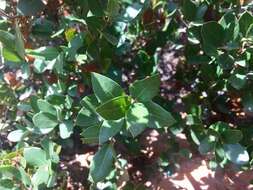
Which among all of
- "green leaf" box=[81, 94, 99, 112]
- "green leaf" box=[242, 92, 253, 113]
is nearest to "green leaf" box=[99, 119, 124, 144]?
"green leaf" box=[81, 94, 99, 112]

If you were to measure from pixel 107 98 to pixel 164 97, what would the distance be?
2.22ft

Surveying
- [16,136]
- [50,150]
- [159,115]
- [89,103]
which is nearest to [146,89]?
[159,115]

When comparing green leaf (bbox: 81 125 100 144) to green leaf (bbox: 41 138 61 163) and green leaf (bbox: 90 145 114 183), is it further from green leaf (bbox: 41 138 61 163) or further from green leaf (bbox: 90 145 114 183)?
green leaf (bbox: 41 138 61 163)

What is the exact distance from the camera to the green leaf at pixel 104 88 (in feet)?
3.78

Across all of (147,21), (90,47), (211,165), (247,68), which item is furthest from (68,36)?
(211,165)

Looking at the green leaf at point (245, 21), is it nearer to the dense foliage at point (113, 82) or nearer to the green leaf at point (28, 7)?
the dense foliage at point (113, 82)

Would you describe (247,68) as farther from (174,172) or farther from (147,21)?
(174,172)

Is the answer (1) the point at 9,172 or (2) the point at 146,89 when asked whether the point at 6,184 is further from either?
(2) the point at 146,89

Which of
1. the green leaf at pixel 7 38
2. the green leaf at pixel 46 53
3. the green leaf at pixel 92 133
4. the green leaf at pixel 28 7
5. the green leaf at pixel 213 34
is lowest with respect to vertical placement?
the green leaf at pixel 92 133

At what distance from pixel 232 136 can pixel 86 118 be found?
438 mm

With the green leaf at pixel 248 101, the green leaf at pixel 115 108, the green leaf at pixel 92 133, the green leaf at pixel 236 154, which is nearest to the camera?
the green leaf at pixel 115 108

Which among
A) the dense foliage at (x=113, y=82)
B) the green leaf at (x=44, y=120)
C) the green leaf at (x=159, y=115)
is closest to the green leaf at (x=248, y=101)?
the dense foliage at (x=113, y=82)

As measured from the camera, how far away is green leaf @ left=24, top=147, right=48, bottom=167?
4.51 ft

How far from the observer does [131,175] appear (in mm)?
1832
